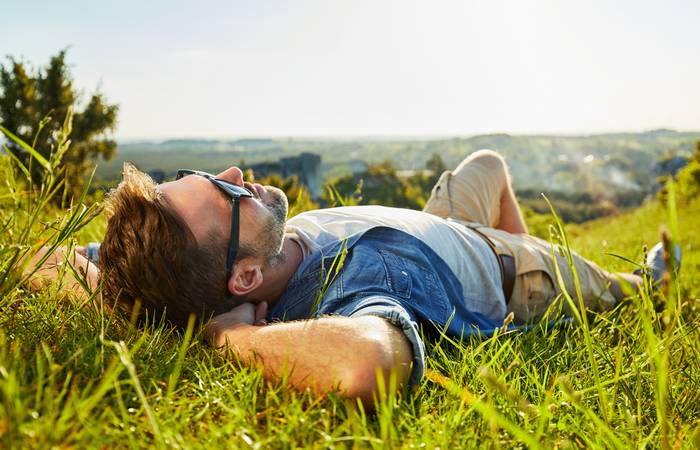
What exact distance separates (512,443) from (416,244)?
56.7 inches

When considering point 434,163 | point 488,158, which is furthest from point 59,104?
point 488,158

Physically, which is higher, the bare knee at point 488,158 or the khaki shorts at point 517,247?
the bare knee at point 488,158

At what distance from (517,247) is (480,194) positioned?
96 centimetres

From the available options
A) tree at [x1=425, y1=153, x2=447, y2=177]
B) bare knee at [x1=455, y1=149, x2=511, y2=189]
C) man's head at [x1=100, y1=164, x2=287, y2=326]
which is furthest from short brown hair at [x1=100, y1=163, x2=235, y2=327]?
tree at [x1=425, y1=153, x2=447, y2=177]

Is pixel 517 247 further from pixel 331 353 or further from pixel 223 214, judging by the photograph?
pixel 331 353

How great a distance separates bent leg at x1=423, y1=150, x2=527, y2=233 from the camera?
15.0 ft

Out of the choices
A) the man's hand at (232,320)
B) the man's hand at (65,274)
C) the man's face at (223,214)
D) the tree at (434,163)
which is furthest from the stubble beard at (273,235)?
the tree at (434,163)

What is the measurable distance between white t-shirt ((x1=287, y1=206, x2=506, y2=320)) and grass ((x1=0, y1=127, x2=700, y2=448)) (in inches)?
32.0

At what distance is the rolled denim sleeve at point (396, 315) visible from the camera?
75.1 inches

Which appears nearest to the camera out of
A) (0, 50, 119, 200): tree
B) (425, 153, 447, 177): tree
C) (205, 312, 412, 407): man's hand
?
(205, 312, 412, 407): man's hand

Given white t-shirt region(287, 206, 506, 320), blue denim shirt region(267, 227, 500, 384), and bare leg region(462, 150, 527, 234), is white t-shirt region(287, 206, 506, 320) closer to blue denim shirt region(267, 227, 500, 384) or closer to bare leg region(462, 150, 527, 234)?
blue denim shirt region(267, 227, 500, 384)

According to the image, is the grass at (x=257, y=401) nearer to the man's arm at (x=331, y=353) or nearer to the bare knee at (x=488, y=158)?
the man's arm at (x=331, y=353)

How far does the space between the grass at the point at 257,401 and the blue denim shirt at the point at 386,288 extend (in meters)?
0.22

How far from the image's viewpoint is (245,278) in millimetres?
2646
